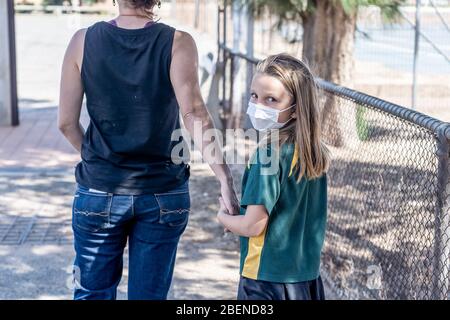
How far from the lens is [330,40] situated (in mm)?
8234

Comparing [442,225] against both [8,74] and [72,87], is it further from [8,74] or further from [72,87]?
[8,74]

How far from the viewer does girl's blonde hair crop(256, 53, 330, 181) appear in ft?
8.81

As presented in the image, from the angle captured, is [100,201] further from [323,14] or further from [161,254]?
[323,14]

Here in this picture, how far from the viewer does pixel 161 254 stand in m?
3.14

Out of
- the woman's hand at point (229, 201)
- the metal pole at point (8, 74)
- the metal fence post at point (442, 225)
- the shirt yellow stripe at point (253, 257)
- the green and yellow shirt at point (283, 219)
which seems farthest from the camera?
the metal pole at point (8, 74)

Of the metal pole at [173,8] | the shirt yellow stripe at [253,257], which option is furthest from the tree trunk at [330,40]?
the metal pole at [173,8]

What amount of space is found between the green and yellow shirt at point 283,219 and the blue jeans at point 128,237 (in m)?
0.36

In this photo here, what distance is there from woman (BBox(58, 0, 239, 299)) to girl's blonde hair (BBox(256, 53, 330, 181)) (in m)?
0.33

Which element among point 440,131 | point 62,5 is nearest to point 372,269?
point 440,131

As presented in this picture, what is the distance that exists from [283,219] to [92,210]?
0.78 m

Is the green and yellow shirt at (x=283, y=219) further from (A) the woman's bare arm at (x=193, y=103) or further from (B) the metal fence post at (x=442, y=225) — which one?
(B) the metal fence post at (x=442, y=225)

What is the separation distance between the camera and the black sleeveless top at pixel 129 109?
2.90 metres

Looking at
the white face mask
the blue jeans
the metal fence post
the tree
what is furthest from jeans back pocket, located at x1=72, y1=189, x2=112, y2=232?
the tree
